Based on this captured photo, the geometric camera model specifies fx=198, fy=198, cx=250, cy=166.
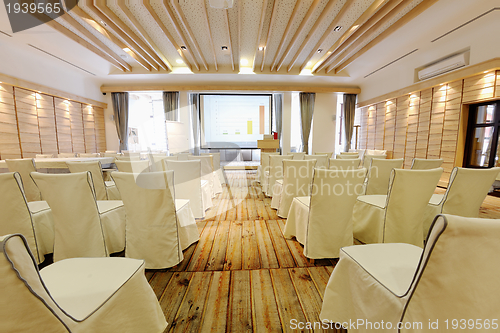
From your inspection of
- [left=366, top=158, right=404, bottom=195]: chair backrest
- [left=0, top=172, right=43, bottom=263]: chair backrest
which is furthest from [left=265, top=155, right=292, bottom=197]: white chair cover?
[left=0, top=172, right=43, bottom=263]: chair backrest

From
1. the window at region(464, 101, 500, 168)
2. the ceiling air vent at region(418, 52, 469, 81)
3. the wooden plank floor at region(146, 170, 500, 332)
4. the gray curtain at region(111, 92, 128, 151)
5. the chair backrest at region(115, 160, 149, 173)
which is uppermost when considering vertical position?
the ceiling air vent at region(418, 52, 469, 81)

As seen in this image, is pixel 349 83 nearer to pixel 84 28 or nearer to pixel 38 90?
pixel 84 28

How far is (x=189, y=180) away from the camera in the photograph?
2648 millimetres

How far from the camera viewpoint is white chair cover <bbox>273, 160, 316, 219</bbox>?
2676 mm

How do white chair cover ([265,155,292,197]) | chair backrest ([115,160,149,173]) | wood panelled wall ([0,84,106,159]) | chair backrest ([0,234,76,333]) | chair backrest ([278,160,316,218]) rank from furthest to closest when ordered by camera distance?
wood panelled wall ([0,84,106,159])
white chair cover ([265,155,292,197])
chair backrest ([278,160,316,218])
chair backrest ([115,160,149,173])
chair backrest ([0,234,76,333])

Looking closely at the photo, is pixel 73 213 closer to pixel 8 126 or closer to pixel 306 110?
pixel 8 126

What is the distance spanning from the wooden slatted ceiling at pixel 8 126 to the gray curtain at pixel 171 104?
3886mm

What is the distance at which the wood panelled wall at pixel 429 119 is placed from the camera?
13.9 ft

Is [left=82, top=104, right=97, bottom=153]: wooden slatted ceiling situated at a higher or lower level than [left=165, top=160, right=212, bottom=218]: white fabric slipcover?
higher

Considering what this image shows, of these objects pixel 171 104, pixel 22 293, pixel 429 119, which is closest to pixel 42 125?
pixel 171 104

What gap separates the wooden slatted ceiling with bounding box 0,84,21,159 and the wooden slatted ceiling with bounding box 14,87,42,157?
11 cm

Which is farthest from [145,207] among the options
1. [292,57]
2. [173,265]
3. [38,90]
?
[38,90]

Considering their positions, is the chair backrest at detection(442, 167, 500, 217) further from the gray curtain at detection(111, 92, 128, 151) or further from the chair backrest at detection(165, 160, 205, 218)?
the gray curtain at detection(111, 92, 128, 151)

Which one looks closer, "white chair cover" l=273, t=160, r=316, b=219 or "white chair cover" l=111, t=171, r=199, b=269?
"white chair cover" l=111, t=171, r=199, b=269
